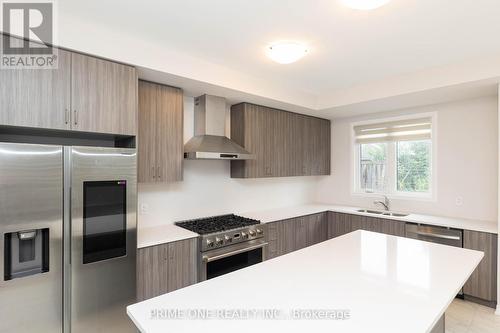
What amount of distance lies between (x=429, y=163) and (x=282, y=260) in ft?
10.1

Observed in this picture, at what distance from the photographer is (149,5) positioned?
1.79 m

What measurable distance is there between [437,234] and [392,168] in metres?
1.25

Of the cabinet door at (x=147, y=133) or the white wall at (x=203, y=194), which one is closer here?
the cabinet door at (x=147, y=133)

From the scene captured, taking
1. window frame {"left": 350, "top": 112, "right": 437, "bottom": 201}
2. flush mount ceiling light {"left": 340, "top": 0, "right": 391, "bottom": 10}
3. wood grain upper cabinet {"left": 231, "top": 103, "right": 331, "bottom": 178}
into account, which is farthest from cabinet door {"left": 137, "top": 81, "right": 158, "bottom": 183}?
window frame {"left": 350, "top": 112, "right": 437, "bottom": 201}

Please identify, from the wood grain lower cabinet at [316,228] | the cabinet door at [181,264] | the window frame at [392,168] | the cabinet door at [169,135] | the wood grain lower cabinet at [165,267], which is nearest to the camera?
the wood grain lower cabinet at [165,267]

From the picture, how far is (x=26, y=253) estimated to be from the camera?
1.76 m

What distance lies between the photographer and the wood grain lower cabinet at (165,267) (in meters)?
2.37

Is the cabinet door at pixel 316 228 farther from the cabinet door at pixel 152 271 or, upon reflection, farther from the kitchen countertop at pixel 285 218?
the cabinet door at pixel 152 271

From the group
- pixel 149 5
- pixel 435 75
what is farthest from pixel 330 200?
pixel 149 5

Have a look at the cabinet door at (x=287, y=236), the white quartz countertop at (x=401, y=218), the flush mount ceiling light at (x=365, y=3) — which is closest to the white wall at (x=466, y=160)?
the white quartz countertop at (x=401, y=218)

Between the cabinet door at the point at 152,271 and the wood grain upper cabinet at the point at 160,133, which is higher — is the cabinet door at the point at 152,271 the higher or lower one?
the lower one

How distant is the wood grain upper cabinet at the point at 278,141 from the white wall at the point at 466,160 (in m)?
1.33

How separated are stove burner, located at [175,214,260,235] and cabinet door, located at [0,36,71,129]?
156 cm

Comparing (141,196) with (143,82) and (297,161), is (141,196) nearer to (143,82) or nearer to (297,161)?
(143,82)
